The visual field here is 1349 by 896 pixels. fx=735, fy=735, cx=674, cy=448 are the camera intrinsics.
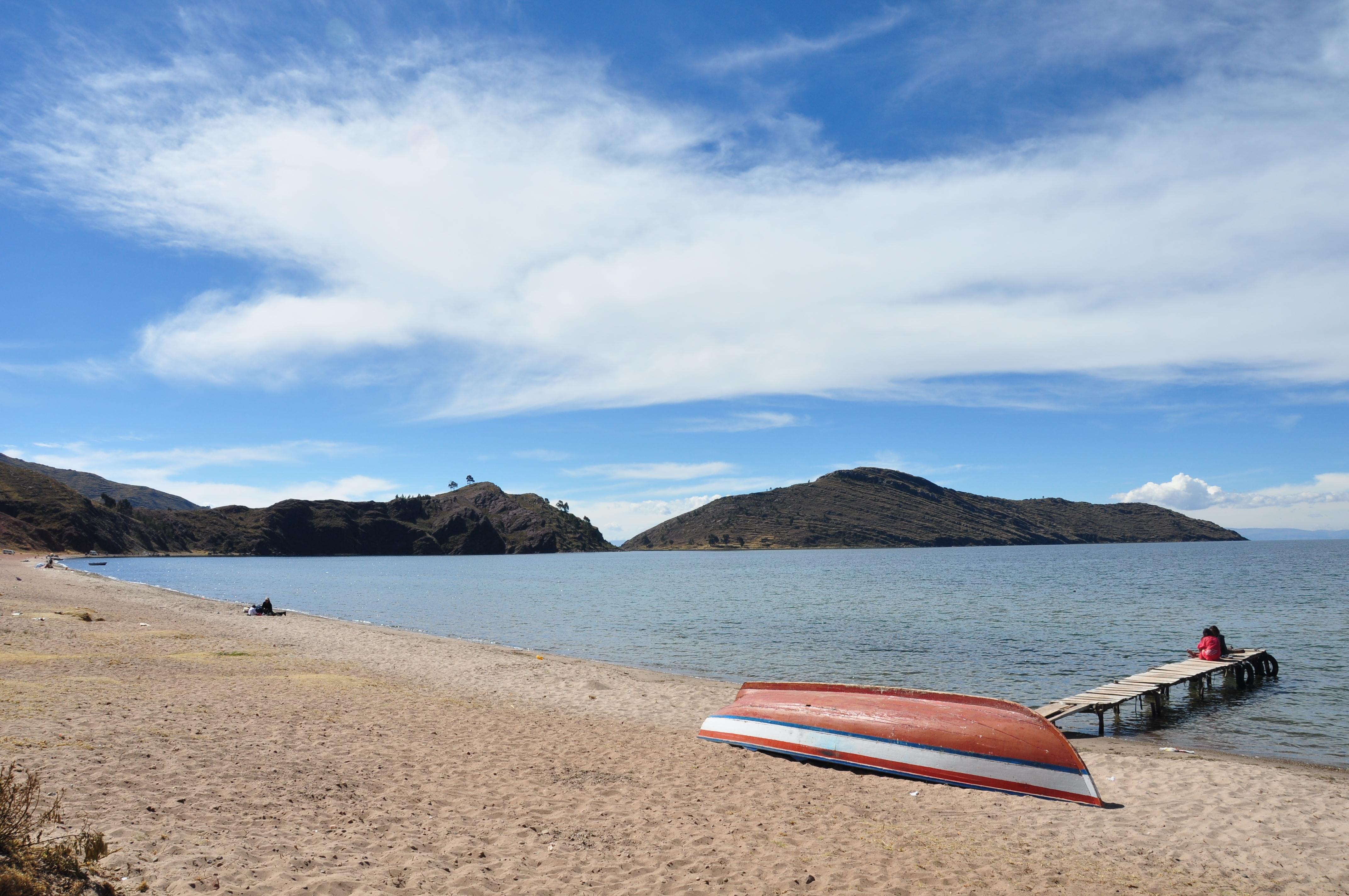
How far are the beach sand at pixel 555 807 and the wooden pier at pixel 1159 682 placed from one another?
939 millimetres

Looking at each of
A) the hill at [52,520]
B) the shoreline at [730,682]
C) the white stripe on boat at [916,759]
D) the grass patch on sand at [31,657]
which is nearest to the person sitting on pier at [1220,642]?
the shoreline at [730,682]

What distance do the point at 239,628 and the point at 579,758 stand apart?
26.5 metres

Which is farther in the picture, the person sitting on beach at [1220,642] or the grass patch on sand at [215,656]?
the person sitting on beach at [1220,642]

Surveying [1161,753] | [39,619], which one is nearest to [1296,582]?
[1161,753]

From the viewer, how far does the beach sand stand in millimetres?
7016

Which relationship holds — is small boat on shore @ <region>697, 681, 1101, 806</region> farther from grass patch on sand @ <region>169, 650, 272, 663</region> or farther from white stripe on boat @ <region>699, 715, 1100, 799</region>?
grass patch on sand @ <region>169, 650, 272, 663</region>

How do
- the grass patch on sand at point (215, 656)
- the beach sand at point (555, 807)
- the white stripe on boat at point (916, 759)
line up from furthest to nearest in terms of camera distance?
the grass patch on sand at point (215, 656)
the white stripe on boat at point (916, 759)
the beach sand at point (555, 807)

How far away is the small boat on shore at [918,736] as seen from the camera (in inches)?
426

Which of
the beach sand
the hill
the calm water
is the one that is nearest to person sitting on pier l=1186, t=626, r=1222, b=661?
the calm water

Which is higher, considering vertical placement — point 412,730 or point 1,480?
point 1,480

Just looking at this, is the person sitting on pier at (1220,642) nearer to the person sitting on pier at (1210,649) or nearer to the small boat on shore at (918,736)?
the person sitting on pier at (1210,649)

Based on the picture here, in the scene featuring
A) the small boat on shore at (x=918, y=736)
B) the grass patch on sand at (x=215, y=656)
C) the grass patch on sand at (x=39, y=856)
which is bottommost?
the grass patch on sand at (x=215, y=656)

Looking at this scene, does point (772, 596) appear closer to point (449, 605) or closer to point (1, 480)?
point (449, 605)

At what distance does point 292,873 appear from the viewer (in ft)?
20.8
